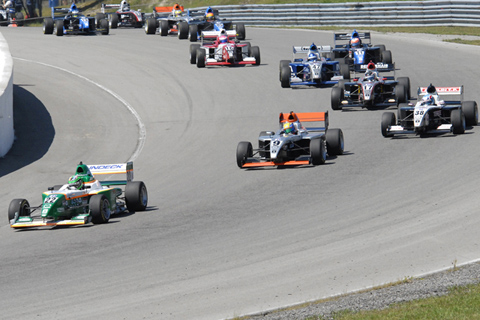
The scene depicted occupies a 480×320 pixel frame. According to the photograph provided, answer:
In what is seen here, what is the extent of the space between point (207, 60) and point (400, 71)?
8.56 metres

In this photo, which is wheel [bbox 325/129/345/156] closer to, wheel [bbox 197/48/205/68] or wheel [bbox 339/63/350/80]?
wheel [bbox 339/63/350/80]

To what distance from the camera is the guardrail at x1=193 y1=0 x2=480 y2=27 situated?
146 feet

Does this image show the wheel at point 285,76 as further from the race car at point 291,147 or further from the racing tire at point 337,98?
the race car at point 291,147

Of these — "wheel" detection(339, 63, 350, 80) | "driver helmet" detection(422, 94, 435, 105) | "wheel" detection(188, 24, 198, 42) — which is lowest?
"driver helmet" detection(422, 94, 435, 105)

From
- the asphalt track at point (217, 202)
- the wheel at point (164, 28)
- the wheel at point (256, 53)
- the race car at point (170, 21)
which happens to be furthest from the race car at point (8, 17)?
the wheel at point (256, 53)

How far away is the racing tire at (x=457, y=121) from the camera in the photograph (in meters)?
22.5

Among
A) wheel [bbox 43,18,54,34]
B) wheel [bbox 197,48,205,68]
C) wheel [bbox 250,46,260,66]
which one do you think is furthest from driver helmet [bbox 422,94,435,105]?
wheel [bbox 43,18,54,34]

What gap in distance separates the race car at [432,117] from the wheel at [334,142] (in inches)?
88.0

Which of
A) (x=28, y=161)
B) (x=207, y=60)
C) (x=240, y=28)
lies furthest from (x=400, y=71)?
(x=28, y=161)

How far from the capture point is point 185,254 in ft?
44.5

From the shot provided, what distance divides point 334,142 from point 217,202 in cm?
488

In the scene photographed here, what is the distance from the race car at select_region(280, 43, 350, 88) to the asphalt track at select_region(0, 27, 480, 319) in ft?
1.69

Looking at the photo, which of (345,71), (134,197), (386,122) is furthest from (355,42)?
(134,197)

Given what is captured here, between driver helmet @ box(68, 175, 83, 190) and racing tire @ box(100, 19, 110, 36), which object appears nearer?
driver helmet @ box(68, 175, 83, 190)
